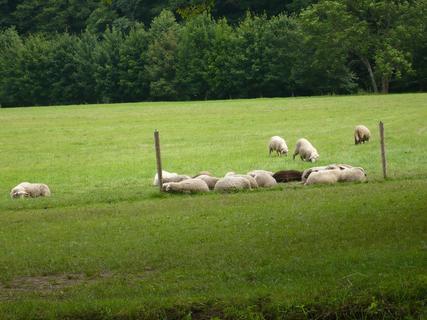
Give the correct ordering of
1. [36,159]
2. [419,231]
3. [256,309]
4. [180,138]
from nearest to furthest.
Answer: [256,309]
[419,231]
[36,159]
[180,138]

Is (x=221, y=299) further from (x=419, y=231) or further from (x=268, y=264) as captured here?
(x=419, y=231)

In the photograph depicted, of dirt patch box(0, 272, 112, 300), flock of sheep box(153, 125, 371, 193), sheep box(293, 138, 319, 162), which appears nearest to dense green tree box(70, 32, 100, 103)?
sheep box(293, 138, 319, 162)

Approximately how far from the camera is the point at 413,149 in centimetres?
3403

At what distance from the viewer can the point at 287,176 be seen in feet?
80.9

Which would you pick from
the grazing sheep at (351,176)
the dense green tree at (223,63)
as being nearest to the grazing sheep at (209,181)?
the grazing sheep at (351,176)

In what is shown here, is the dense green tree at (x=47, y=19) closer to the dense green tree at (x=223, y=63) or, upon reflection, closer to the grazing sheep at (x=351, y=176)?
the dense green tree at (x=223, y=63)

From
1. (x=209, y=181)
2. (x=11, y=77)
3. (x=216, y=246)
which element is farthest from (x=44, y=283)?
(x=11, y=77)

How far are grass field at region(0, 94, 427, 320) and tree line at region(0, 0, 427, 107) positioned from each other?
56.1m

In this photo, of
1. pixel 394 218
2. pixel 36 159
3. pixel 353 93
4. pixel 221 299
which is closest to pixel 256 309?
pixel 221 299

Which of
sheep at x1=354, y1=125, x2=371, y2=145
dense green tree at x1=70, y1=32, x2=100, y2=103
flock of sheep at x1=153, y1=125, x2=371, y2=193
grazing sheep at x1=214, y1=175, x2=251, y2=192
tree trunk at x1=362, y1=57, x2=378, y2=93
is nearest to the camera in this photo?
grazing sheep at x1=214, y1=175, x2=251, y2=192

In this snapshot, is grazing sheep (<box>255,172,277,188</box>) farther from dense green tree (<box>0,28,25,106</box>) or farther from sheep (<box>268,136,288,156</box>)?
dense green tree (<box>0,28,25,106</box>)

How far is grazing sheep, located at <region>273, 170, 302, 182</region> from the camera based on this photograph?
80.6 ft

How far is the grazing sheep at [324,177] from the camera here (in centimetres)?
2311

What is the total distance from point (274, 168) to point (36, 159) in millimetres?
13761
